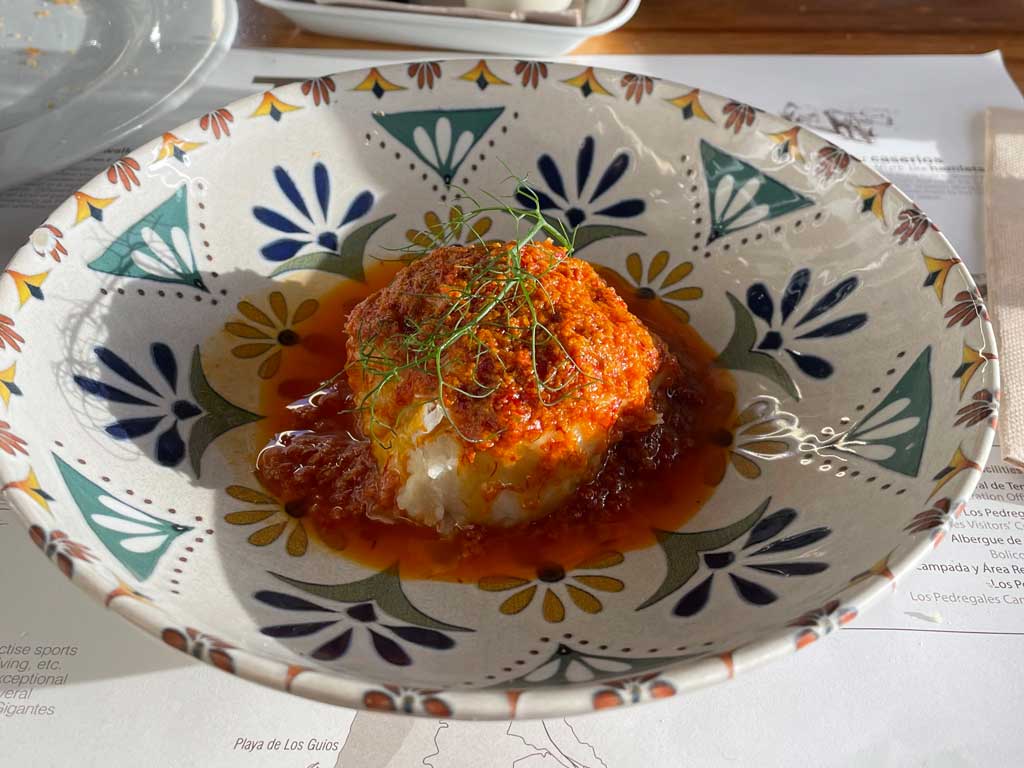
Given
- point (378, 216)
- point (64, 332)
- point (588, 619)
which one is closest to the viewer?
point (588, 619)

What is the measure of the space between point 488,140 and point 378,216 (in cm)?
28

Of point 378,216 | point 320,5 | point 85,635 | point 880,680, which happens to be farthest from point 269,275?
point 880,680

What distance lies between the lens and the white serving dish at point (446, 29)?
216 centimetres

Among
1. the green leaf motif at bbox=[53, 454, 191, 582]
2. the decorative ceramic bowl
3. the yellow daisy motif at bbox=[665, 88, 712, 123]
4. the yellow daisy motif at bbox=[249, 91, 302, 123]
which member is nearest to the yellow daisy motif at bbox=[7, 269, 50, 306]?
the decorative ceramic bowl

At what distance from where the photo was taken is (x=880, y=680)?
130 cm

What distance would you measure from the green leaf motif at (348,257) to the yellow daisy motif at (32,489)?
748 millimetres

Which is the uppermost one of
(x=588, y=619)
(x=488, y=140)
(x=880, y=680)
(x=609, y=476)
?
(x=488, y=140)

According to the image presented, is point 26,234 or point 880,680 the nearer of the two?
point 880,680

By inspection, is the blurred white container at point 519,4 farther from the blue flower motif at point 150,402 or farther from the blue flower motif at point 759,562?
the blue flower motif at point 759,562

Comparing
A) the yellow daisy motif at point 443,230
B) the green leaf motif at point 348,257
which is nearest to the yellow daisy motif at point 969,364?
the yellow daisy motif at point 443,230

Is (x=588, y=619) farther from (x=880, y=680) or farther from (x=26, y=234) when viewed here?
(x=26, y=234)

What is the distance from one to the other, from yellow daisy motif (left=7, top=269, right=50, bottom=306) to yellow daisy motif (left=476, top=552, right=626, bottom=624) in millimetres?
841

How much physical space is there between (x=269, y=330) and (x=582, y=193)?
2.32ft

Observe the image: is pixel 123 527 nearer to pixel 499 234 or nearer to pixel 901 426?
pixel 499 234
